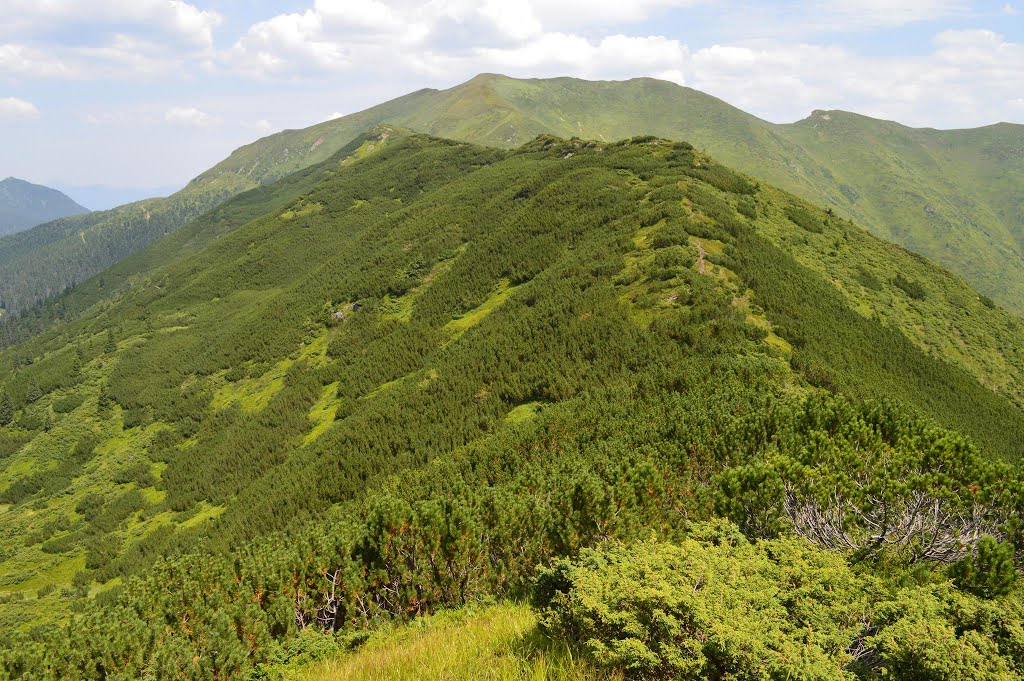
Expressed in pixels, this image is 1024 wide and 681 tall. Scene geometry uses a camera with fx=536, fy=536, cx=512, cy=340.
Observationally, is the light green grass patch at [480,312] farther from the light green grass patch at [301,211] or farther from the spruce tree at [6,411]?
the light green grass patch at [301,211]

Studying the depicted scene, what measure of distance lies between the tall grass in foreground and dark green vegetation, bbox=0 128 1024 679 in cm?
47

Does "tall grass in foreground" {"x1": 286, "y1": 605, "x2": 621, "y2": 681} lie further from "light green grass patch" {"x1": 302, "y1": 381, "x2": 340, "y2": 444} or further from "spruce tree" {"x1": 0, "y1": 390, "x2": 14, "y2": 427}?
"spruce tree" {"x1": 0, "y1": 390, "x2": 14, "y2": 427}

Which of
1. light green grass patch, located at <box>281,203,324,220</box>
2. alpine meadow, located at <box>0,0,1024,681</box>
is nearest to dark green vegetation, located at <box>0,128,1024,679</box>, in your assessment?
alpine meadow, located at <box>0,0,1024,681</box>

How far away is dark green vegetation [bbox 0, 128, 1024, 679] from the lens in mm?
9195

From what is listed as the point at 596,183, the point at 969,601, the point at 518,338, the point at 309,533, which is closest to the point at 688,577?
the point at 969,601

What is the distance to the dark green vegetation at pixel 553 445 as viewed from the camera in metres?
9.20

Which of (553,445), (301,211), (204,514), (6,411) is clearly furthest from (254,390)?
(301,211)

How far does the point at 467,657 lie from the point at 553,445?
18860 mm

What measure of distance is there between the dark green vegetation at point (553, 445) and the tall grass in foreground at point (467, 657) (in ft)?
1.54

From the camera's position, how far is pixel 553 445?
2752cm

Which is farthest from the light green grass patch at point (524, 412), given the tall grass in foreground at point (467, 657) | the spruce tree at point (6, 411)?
the spruce tree at point (6, 411)

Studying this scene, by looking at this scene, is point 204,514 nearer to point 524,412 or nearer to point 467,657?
point 524,412

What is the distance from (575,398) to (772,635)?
27020 millimetres

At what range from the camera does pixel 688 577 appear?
8.59 m
